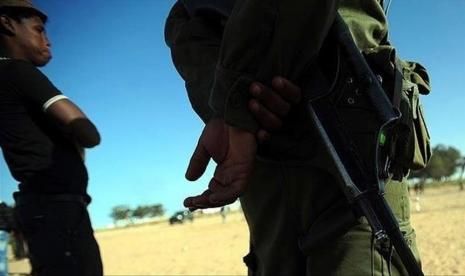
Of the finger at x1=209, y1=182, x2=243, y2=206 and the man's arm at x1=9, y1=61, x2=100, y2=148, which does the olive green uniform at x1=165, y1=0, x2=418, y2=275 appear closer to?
the finger at x1=209, y1=182, x2=243, y2=206

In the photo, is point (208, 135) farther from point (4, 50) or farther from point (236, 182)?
point (4, 50)

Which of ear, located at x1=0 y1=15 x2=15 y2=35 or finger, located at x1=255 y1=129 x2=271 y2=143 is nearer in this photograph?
finger, located at x1=255 y1=129 x2=271 y2=143

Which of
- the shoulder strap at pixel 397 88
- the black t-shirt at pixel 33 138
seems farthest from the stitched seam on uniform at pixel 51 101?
the shoulder strap at pixel 397 88

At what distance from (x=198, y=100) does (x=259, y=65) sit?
1.17 ft

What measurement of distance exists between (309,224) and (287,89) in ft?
1.27

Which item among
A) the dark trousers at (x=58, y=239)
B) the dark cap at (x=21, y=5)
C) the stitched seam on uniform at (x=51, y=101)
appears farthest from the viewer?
the dark cap at (x=21, y=5)

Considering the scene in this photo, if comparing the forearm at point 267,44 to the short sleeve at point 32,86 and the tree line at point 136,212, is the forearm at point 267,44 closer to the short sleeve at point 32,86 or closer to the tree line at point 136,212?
the short sleeve at point 32,86

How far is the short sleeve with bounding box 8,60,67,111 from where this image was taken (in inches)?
83.0

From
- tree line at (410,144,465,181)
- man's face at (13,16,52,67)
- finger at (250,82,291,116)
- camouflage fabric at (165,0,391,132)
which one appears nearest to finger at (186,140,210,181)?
camouflage fabric at (165,0,391,132)

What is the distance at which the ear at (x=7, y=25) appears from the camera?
2352 millimetres

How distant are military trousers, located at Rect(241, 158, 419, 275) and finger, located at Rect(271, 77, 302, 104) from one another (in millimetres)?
181

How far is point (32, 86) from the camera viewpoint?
84.3 inches

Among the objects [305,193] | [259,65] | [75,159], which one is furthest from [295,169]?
[75,159]

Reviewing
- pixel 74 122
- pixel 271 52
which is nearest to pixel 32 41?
pixel 74 122
